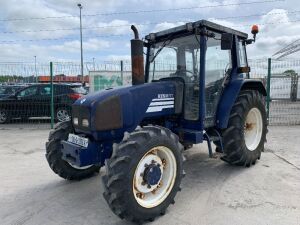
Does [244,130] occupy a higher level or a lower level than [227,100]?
lower

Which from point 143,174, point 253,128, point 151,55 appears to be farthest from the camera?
point 253,128

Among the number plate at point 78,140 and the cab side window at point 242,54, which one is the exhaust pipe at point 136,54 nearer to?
the number plate at point 78,140

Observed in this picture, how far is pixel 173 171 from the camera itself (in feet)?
12.9

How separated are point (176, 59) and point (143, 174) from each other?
85.6 inches

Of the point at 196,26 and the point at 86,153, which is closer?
the point at 86,153

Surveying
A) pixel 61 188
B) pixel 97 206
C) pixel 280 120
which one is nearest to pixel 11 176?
pixel 61 188

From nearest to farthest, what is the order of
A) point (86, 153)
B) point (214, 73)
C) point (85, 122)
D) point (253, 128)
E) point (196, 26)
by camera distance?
point (86, 153)
point (85, 122)
point (196, 26)
point (214, 73)
point (253, 128)

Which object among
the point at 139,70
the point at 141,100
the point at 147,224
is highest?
the point at 139,70

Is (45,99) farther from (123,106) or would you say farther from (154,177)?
(154,177)

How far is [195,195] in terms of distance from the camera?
4383 mm

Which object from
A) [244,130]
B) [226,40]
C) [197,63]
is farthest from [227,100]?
[226,40]

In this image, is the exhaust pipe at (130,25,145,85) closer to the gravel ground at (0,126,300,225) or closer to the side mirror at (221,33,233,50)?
A: the side mirror at (221,33,233,50)

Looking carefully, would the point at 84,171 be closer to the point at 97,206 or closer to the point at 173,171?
the point at 97,206

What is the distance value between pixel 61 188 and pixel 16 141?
4.50 m
